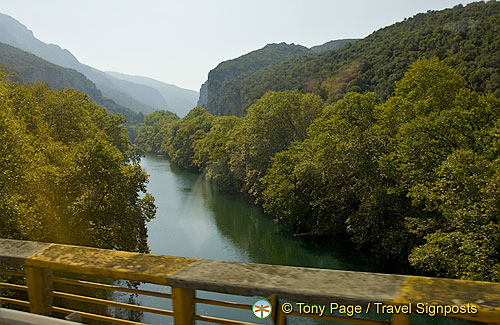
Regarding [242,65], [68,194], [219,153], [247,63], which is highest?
[247,63]

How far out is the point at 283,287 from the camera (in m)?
2.03

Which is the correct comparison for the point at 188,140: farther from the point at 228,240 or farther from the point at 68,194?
the point at 68,194

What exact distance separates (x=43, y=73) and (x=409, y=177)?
144m

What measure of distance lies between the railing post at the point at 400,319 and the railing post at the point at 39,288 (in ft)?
6.94

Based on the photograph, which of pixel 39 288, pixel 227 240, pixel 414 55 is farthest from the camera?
pixel 414 55

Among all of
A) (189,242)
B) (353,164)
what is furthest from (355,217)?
(189,242)

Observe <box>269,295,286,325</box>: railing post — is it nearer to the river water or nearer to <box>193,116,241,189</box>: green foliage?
the river water

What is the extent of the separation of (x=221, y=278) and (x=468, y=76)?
42.7 metres

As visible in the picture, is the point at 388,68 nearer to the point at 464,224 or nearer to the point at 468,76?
the point at 468,76

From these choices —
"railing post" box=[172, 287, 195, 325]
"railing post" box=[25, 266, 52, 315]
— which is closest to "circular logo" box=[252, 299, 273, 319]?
"railing post" box=[172, 287, 195, 325]

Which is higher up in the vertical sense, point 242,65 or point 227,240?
point 242,65

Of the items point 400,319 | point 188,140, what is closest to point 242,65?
point 188,140

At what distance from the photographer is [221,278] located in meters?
2.18

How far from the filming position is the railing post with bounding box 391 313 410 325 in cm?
187
